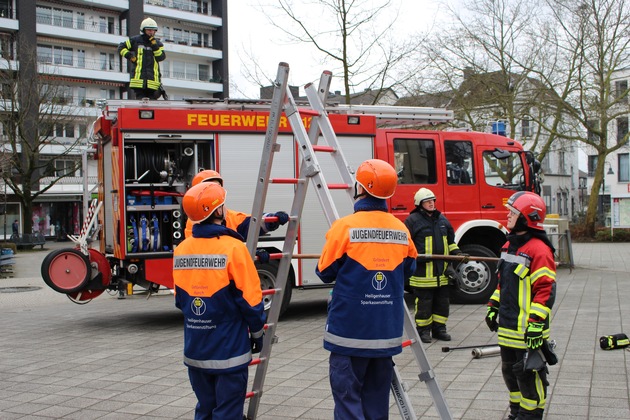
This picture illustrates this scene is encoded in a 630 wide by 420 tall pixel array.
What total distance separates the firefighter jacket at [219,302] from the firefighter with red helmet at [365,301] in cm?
44

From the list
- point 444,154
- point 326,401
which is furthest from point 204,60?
point 326,401

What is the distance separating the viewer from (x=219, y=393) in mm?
3812

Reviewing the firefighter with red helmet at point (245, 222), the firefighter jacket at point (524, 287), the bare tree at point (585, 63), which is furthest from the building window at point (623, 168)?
the firefighter jacket at point (524, 287)

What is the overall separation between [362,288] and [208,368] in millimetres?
986

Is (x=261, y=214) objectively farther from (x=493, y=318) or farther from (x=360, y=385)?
(x=493, y=318)

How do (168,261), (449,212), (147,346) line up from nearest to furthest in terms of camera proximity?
1. (147,346)
2. (168,261)
3. (449,212)

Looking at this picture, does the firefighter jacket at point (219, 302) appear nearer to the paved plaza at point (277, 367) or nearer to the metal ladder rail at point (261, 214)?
the metal ladder rail at point (261, 214)

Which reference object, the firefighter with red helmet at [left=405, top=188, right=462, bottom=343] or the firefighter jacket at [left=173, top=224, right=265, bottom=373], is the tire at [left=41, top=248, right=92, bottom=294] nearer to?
the firefighter with red helmet at [left=405, top=188, right=462, bottom=343]

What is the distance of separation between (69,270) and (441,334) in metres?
5.04

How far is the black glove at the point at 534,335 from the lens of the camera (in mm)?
4148

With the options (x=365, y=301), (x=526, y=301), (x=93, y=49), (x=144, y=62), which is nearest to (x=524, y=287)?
(x=526, y=301)

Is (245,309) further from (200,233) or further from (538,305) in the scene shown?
(538,305)

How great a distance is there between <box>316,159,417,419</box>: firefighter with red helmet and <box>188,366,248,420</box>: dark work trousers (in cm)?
54

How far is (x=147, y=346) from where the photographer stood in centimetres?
817
